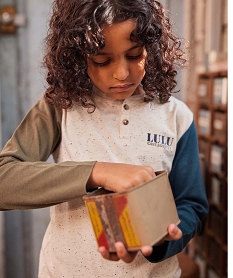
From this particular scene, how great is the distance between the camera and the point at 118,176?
0.80 metres

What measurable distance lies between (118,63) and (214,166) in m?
1.94

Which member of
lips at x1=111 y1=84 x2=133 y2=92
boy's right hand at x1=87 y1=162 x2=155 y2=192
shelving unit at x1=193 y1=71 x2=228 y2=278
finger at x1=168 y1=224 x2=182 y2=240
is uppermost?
lips at x1=111 y1=84 x2=133 y2=92

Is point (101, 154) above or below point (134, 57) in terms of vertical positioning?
below

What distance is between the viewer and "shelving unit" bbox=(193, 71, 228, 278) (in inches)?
101

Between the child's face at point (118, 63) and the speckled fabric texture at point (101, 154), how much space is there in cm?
7

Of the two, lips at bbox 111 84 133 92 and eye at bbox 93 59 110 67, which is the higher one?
eye at bbox 93 59 110 67

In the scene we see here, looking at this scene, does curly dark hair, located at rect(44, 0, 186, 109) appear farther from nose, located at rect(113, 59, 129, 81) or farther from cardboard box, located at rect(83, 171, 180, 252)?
cardboard box, located at rect(83, 171, 180, 252)

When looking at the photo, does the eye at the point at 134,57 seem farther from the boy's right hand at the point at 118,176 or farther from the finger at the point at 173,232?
the finger at the point at 173,232

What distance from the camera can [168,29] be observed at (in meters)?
1.04

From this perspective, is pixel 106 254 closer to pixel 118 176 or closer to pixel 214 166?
pixel 118 176

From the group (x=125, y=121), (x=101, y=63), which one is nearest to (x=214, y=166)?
(x=125, y=121)

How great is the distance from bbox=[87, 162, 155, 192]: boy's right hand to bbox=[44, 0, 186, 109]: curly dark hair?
22 centimetres

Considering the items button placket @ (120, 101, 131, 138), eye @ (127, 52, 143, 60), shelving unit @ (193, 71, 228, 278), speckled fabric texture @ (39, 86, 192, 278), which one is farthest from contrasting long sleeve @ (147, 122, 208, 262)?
shelving unit @ (193, 71, 228, 278)

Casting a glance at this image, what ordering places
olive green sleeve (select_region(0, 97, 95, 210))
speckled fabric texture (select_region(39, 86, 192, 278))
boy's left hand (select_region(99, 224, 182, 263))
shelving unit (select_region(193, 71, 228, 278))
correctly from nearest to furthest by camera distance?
boy's left hand (select_region(99, 224, 182, 263)) < olive green sleeve (select_region(0, 97, 95, 210)) < speckled fabric texture (select_region(39, 86, 192, 278)) < shelving unit (select_region(193, 71, 228, 278))
